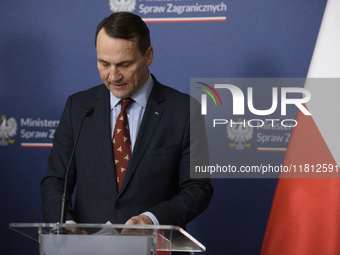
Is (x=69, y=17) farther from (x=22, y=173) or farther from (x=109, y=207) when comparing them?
(x=109, y=207)

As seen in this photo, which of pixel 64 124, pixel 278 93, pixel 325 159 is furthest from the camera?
pixel 278 93

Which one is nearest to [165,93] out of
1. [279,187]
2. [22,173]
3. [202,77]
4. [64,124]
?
[64,124]

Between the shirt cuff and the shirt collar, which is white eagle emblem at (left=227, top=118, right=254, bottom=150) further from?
the shirt cuff

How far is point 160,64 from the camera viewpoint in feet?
9.46

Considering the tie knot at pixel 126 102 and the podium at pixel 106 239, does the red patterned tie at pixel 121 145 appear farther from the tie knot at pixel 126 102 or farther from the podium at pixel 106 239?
the podium at pixel 106 239

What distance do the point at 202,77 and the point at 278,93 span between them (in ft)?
1.77

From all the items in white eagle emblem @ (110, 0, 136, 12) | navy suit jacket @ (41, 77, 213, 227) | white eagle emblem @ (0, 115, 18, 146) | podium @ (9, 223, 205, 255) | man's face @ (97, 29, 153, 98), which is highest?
white eagle emblem @ (110, 0, 136, 12)

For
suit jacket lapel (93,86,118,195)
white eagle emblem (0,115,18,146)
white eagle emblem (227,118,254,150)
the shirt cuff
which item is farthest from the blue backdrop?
the shirt cuff

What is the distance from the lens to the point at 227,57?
110 inches

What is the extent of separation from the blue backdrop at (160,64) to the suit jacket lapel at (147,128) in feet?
2.63

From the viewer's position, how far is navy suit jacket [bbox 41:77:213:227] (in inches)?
72.4

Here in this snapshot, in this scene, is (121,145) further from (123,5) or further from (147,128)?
(123,5)

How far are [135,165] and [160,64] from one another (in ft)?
3.99

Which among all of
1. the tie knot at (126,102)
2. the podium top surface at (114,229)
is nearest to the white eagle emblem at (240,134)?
the tie knot at (126,102)
